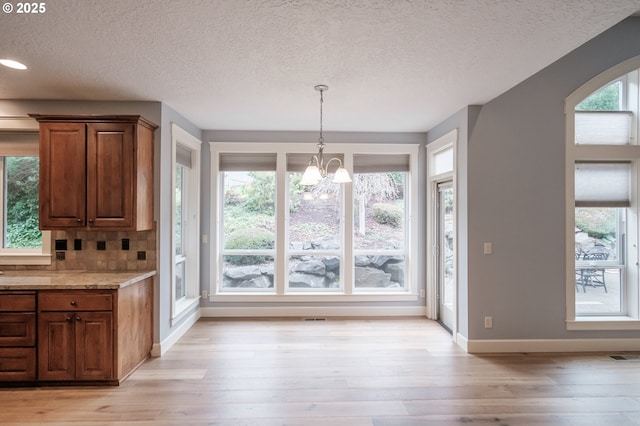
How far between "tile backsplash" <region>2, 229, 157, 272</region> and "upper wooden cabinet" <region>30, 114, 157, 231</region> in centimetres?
29

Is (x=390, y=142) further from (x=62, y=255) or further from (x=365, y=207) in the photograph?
(x=62, y=255)

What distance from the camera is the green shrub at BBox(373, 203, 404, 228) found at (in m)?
5.02

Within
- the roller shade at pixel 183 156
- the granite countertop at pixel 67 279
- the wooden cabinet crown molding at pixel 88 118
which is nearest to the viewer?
the granite countertop at pixel 67 279

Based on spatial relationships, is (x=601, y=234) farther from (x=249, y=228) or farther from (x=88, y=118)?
(x=88, y=118)

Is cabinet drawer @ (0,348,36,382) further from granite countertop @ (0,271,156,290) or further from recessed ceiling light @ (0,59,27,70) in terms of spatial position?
recessed ceiling light @ (0,59,27,70)

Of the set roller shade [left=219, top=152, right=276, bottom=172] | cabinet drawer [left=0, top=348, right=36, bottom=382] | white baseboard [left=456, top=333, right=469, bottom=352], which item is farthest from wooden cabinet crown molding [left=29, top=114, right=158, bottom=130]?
white baseboard [left=456, top=333, right=469, bottom=352]

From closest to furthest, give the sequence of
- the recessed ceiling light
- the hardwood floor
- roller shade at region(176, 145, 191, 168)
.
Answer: the hardwood floor, the recessed ceiling light, roller shade at region(176, 145, 191, 168)

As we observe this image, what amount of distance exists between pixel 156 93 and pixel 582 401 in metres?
4.52

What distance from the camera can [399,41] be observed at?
87.7 inches

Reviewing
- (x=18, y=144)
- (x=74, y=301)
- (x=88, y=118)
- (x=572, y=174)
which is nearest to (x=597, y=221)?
(x=572, y=174)

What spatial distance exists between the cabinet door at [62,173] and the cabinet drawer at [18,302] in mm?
663

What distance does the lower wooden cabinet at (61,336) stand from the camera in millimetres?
2848

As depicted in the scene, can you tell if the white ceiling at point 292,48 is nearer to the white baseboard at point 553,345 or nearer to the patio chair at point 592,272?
the patio chair at point 592,272

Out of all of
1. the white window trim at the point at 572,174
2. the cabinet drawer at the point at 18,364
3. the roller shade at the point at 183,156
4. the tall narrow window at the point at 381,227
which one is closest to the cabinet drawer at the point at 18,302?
the cabinet drawer at the point at 18,364
